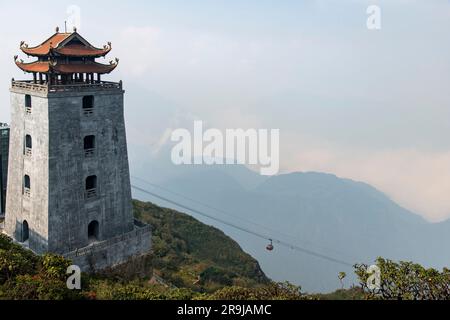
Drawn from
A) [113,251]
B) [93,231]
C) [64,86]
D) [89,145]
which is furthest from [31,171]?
[113,251]

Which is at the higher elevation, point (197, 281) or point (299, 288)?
point (299, 288)

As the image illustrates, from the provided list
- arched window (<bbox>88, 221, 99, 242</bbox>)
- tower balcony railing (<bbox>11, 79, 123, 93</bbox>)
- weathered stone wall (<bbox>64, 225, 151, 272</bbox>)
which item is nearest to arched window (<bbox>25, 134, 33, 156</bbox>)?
tower balcony railing (<bbox>11, 79, 123, 93</bbox>)

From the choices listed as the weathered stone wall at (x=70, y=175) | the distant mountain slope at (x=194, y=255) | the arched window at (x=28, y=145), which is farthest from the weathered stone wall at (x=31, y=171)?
the distant mountain slope at (x=194, y=255)

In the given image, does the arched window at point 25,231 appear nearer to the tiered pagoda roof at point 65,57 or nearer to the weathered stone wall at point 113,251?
the weathered stone wall at point 113,251

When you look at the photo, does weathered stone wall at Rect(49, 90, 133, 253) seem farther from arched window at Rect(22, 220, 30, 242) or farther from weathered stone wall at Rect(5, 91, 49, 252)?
arched window at Rect(22, 220, 30, 242)

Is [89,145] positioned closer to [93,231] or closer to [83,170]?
[83,170]
